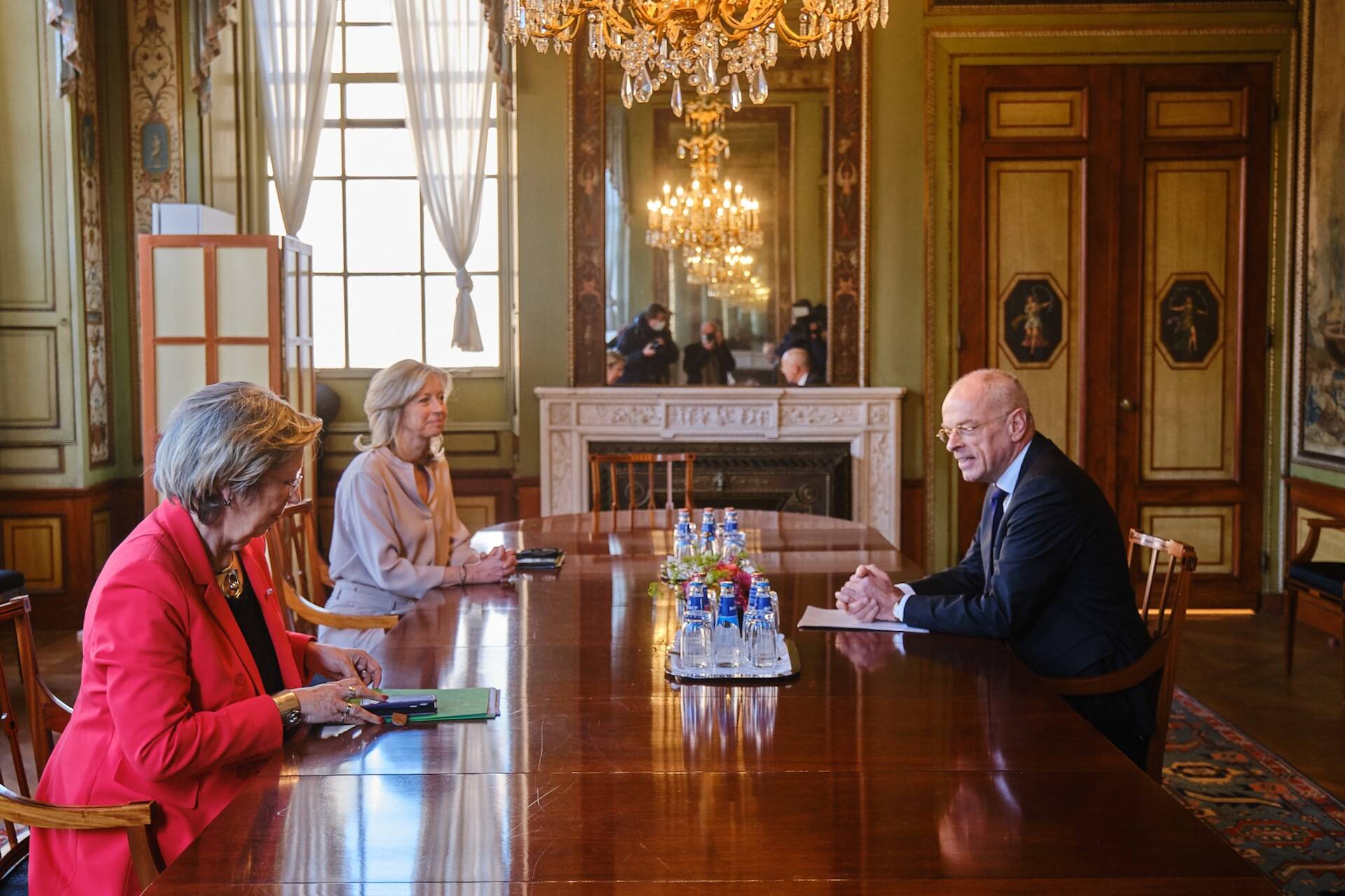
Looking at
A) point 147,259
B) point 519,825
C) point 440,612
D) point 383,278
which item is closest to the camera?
point 519,825

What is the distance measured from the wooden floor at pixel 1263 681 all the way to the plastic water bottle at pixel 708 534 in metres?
2.15

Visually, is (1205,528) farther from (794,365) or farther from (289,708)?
(289,708)

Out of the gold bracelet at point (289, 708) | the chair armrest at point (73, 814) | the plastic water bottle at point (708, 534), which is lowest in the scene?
the chair armrest at point (73, 814)

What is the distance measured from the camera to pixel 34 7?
6.25 meters

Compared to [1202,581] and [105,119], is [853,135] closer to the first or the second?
[1202,581]

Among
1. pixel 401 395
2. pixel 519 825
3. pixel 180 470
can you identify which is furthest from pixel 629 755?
pixel 401 395

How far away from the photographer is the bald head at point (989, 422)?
3.15m

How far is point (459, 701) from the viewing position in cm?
234

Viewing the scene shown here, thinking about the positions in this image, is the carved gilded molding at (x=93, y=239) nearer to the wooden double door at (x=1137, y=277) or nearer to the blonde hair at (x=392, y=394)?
the blonde hair at (x=392, y=394)

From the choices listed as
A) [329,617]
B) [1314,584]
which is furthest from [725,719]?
[1314,584]

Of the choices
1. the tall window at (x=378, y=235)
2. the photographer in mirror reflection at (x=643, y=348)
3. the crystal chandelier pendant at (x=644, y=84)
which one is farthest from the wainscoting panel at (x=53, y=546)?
the crystal chandelier pendant at (x=644, y=84)

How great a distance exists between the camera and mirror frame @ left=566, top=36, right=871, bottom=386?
22.8ft

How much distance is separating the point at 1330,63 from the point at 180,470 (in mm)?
6254

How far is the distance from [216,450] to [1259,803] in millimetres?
3346
